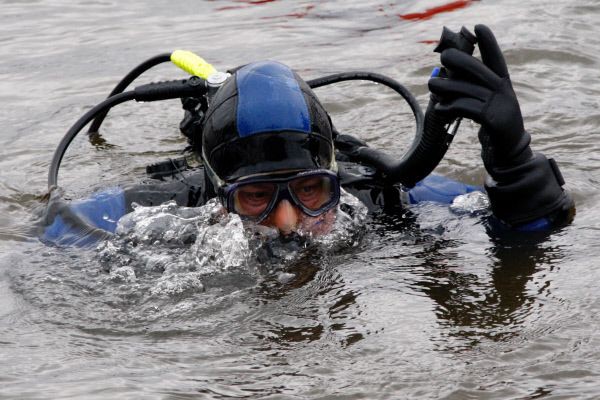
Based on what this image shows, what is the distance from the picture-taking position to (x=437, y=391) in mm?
2807

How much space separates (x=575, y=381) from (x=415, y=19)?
654 cm

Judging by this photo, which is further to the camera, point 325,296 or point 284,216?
point 284,216

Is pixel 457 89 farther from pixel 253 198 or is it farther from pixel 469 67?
pixel 253 198

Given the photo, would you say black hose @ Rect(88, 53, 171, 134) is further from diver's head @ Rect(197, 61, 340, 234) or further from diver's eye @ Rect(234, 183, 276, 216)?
diver's eye @ Rect(234, 183, 276, 216)

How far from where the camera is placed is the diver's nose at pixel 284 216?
12.6 ft

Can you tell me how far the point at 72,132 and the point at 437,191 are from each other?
1.72 m

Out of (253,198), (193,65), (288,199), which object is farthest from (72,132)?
(288,199)

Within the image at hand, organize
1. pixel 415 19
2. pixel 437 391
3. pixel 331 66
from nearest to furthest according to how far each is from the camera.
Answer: pixel 437 391
pixel 331 66
pixel 415 19

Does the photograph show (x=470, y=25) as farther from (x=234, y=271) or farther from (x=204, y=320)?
(x=204, y=320)

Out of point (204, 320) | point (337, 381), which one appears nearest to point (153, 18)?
point (204, 320)

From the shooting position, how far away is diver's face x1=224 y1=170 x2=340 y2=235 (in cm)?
385

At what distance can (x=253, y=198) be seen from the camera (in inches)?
155

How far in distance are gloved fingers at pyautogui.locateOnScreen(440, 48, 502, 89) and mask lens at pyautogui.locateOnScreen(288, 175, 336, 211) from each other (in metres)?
0.66

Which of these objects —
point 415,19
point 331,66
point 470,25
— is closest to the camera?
point 331,66
